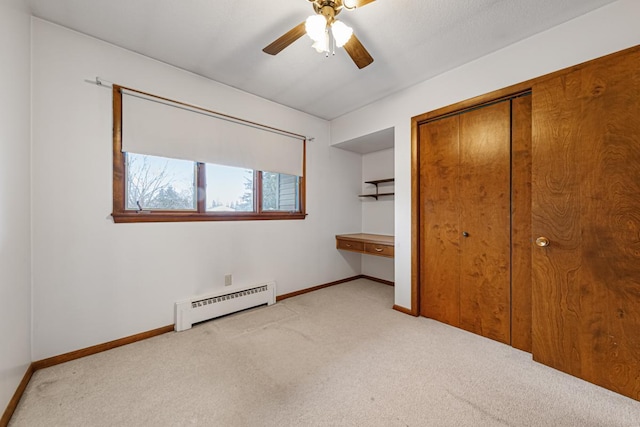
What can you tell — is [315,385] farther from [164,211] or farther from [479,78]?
[479,78]

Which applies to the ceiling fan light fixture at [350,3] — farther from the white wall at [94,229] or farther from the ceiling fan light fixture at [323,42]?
the white wall at [94,229]

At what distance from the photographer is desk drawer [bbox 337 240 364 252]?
346 cm

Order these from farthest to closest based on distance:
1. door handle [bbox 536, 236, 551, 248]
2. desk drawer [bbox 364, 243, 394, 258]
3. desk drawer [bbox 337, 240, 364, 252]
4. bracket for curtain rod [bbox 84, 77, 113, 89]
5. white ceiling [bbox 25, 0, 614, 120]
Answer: desk drawer [bbox 337, 240, 364, 252] < desk drawer [bbox 364, 243, 394, 258] < bracket for curtain rod [bbox 84, 77, 113, 89] < door handle [bbox 536, 236, 551, 248] < white ceiling [bbox 25, 0, 614, 120]

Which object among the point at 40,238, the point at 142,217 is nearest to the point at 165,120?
the point at 142,217

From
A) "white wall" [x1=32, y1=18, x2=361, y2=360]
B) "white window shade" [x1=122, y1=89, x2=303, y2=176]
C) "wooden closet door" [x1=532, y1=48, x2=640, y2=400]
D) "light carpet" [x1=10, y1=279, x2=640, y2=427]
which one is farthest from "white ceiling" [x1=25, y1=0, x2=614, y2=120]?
"light carpet" [x1=10, y1=279, x2=640, y2=427]

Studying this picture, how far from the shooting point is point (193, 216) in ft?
8.18

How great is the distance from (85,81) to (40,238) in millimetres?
1249

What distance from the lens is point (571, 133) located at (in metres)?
1.72

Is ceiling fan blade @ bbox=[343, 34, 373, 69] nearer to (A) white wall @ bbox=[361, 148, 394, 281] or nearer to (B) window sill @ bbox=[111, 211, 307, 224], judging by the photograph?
(B) window sill @ bbox=[111, 211, 307, 224]

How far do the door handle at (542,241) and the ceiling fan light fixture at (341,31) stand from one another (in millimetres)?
1967

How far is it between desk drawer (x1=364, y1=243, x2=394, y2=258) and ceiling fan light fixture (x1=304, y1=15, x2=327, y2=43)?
230 centimetres

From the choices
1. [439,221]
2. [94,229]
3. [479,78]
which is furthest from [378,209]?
[94,229]

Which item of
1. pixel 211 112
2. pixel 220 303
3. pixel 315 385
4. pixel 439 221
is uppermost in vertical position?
pixel 211 112

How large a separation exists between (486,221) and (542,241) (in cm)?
44
